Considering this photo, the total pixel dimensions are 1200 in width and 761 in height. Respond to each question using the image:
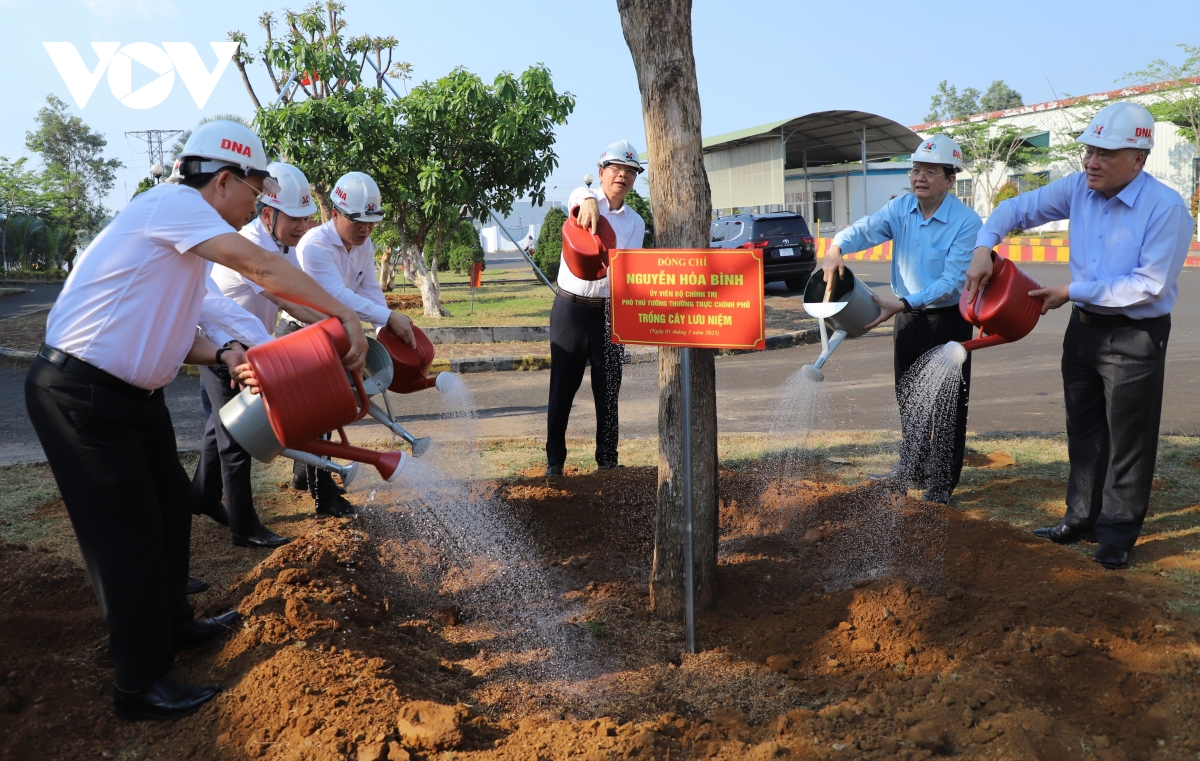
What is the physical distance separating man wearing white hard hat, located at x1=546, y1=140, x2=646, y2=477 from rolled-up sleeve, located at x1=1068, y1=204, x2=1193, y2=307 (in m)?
2.27

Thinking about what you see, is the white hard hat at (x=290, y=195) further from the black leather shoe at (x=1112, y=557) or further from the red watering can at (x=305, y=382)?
the black leather shoe at (x=1112, y=557)

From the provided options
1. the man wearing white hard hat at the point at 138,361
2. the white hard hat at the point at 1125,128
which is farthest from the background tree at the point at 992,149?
the man wearing white hard hat at the point at 138,361

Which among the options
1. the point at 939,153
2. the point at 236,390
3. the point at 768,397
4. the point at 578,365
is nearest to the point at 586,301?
the point at 578,365

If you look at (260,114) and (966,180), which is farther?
(966,180)

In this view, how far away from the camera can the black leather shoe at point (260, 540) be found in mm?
4348

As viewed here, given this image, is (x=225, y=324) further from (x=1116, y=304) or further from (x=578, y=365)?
(x=1116, y=304)

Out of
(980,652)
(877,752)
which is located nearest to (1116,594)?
(980,652)

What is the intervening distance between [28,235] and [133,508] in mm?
33517

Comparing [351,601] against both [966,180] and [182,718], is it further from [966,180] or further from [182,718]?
[966,180]

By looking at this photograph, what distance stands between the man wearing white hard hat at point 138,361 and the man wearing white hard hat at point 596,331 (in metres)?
2.20

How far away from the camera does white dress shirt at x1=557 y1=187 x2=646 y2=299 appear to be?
4809mm

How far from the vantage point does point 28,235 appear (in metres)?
30.3

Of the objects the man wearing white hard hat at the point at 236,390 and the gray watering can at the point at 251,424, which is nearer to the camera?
the gray watering can at the point at 251,424

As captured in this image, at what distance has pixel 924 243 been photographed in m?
4.66
